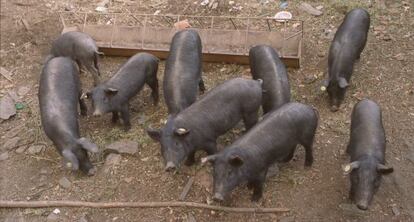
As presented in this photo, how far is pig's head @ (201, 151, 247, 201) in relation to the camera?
19.7 ft

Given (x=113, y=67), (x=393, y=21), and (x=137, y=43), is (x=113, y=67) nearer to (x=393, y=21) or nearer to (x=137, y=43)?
(x=137, y=43)

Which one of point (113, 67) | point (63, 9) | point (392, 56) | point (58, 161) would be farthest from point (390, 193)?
point (63, 9)

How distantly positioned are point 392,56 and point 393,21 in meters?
1.18

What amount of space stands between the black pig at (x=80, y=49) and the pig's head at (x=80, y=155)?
222 centimetres

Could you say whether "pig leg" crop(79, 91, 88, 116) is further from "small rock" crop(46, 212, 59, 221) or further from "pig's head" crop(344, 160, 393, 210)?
"pig's head" crop(344, 160, 393, 210)

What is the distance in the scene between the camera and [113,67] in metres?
9.57

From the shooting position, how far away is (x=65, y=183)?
7.20 m

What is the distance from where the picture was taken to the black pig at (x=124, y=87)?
7.68 m

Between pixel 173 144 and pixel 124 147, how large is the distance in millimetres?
1348

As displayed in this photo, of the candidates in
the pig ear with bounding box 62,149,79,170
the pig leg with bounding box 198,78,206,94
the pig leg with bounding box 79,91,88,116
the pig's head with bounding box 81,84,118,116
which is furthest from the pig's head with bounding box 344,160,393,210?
the pig leg with bounding box 79,91,88,116

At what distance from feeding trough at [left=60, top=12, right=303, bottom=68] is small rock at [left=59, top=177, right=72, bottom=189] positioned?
3.22 metres

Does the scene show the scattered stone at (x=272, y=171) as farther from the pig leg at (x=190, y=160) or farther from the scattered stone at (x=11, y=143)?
the scattered stone at (x=11, y=143)

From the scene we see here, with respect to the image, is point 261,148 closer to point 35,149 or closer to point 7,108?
point 35,149

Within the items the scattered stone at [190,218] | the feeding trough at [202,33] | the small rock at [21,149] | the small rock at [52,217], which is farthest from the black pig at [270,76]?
the small rock at [21,149]
